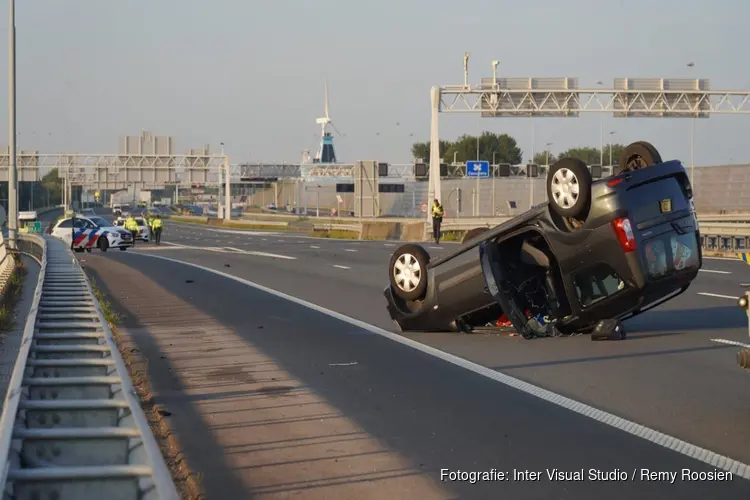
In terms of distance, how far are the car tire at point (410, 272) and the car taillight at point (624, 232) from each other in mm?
2895

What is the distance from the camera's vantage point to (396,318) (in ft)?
47.1

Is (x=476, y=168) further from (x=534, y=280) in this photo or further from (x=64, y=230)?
(x=534, y=280)

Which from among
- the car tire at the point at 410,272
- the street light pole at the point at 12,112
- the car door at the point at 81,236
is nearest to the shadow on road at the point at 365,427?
the car tire at the point at 410,272

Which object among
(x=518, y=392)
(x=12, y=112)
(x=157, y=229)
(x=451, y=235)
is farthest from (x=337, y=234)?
(x=518, y=392)

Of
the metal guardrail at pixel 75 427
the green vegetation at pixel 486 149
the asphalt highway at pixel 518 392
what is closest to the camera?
the metal guardrail at pixel 75 427

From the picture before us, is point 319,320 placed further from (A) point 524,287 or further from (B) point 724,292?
(B) point 724,292

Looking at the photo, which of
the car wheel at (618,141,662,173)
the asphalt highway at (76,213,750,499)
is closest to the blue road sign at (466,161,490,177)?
the asphalt highway at (76,213,750,499)

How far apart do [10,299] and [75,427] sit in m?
13.8

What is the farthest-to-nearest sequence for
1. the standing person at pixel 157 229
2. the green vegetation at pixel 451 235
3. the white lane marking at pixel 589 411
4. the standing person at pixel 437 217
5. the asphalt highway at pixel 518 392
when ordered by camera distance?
the standing person at pixel 157 229
the green vegetation at pixel 451 235
the standing person at pixel 437 217
the white lane marking at pixel 589 411
the asphalt highway at pixel 518 392

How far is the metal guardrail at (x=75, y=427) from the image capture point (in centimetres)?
456

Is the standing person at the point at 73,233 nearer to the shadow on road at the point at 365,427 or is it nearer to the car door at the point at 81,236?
the car door at the point at 81,236

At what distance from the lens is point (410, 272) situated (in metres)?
14.0

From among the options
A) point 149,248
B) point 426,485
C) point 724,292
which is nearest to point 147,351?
point 426,485

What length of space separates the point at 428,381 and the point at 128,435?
220 inches
